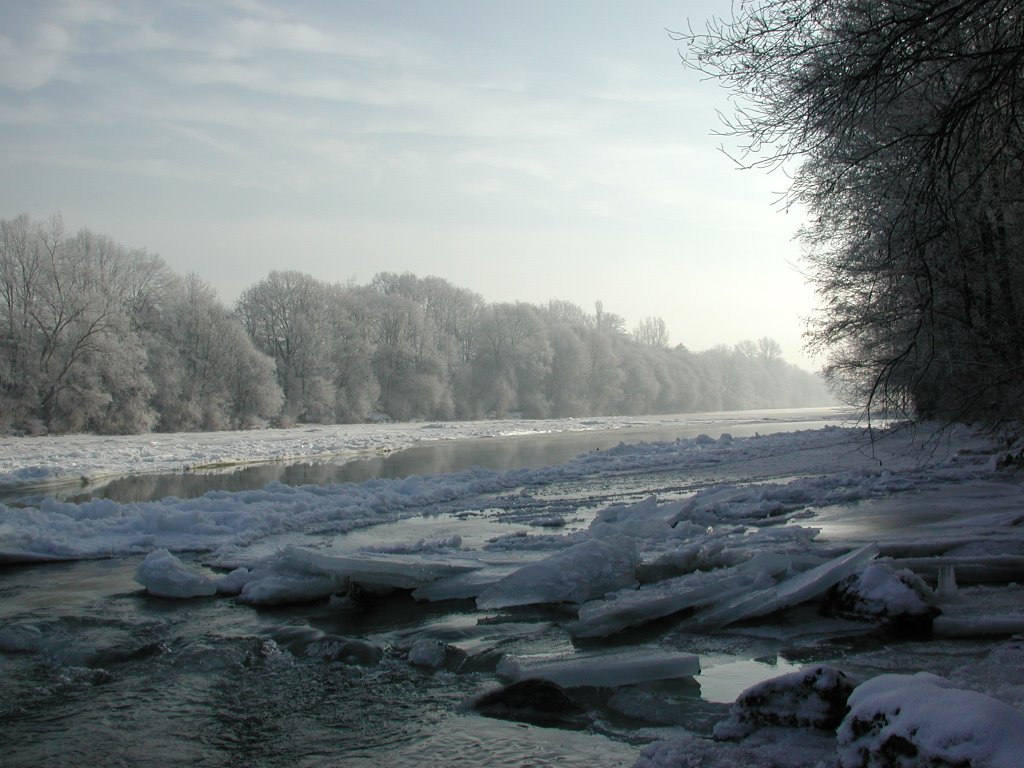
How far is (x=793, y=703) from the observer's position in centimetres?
403

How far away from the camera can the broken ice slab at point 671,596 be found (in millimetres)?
6062

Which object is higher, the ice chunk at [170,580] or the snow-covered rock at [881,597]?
the snow-covered rock at [881,597]

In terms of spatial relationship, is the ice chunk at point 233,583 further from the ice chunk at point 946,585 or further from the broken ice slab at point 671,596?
the ice chunk at point 946,585

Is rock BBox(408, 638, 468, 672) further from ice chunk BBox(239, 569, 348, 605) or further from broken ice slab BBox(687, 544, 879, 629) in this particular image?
ice chunk BBox(239, 569, 348, 605)

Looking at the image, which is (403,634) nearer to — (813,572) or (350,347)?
(813,572)

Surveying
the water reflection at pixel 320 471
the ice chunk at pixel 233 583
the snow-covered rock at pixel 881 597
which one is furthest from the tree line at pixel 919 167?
the water reflection at pixel 320 471

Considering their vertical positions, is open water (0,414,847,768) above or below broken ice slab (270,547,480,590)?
below

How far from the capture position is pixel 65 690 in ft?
17.4

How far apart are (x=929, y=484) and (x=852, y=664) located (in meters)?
9.59

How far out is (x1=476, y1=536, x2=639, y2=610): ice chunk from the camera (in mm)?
6949

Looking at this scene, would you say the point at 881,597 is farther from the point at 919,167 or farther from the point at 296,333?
the point at 296,333

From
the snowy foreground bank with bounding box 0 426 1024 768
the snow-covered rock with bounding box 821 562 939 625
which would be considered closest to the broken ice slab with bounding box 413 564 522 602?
the snowy foreground bank with bounding box 0 426 1024 768

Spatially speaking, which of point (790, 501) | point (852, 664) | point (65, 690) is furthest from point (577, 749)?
point (790, 501)

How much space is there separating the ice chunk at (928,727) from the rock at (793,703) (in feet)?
1.12
